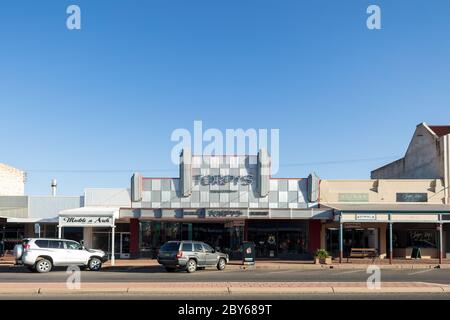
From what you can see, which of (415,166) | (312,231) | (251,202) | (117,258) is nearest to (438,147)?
(415,166)

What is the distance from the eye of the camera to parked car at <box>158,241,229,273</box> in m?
29.0

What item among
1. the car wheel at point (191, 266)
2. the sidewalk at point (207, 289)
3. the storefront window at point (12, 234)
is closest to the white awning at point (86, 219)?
the storefront window at point (12, 234)

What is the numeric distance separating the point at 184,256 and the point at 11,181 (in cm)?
3043

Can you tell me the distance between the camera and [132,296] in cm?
1697

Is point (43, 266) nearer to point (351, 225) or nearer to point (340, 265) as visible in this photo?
point (340, 265)

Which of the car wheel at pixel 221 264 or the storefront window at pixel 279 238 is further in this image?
the storefront window at pixel 279 238

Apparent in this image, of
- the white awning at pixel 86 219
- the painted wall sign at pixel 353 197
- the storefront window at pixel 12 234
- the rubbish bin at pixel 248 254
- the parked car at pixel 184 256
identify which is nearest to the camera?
the parked car at pixel 184 256

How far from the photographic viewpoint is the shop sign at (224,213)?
Answer: 39.0 m

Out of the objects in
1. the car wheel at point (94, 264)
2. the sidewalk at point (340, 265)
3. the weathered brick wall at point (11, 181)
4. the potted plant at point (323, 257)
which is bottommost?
the sidewalk at point (340, 265)

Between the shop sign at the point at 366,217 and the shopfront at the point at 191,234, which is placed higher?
the shop sign at the point at 366,217

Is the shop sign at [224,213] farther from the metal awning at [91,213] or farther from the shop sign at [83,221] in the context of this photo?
the shop sign at [83,221]

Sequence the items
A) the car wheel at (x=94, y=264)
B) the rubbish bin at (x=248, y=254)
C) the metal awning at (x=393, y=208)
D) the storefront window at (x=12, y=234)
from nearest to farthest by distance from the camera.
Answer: the car wheel at (x=94, y=264) → the rubbish bin at (x=248, y=254) → the metal awning at (x=393, y=208) → the storefront window at (x=12, y=234)

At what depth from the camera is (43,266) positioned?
1143 inches

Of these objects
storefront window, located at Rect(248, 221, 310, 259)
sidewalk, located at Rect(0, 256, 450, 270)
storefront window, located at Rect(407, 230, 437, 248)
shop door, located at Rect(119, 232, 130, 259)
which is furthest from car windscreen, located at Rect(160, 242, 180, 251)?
storefront window, located at Rect(407, 230, 437, 248)
